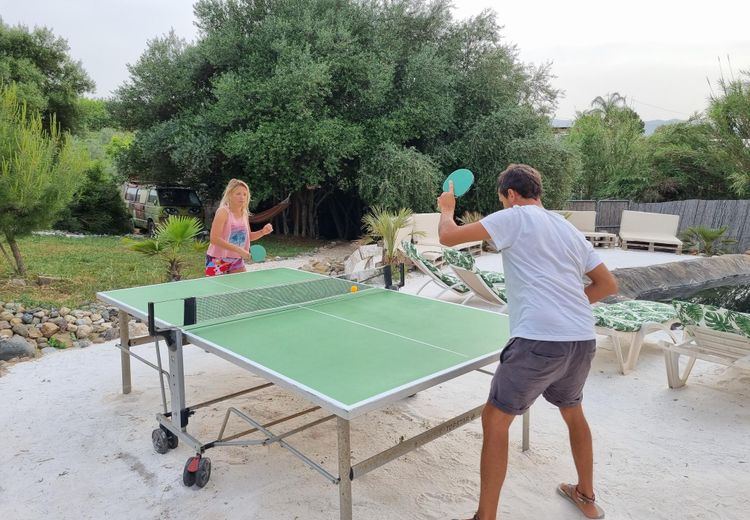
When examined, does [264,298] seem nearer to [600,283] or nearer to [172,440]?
[172,440]

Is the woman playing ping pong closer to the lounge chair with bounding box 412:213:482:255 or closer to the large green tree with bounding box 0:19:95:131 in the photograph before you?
the lounge chair with bounding box 412:213:482:255

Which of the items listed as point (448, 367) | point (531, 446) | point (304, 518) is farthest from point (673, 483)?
point (304, 518)

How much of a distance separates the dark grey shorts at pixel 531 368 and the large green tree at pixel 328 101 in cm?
1098

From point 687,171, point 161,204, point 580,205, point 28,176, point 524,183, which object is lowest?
point 580,205

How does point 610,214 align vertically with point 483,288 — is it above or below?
above

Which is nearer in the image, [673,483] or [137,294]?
[673,483]

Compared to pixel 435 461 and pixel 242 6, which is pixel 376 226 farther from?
pixel 242 6

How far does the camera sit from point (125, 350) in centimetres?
409

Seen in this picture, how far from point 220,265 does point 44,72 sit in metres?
15.7

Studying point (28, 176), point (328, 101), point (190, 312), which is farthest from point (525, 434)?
point (328, 101)

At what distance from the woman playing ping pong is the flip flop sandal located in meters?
3.29

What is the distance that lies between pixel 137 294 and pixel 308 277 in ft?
4.58

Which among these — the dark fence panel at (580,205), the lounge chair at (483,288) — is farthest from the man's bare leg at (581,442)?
the dark fence panel at (580,205)

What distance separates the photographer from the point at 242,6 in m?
14.8
